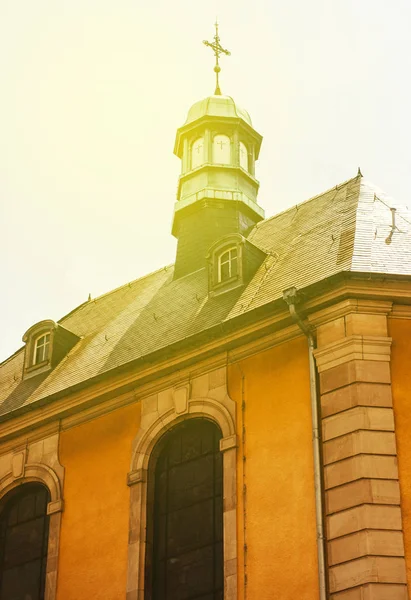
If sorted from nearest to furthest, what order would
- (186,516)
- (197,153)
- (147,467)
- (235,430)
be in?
(235,430) < (186,516) < (147,467) < (197,153)

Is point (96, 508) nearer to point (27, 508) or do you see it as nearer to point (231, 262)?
point (27, 508)

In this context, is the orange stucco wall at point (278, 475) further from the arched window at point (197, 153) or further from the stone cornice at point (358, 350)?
the arched window at point (197, 153)

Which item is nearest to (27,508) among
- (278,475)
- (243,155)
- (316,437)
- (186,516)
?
(186,516)

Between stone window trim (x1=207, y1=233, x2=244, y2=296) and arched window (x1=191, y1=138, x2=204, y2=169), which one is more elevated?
arched window (x1=191, y1=138, x2=204, y2=169)

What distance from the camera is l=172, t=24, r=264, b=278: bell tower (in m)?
24.0

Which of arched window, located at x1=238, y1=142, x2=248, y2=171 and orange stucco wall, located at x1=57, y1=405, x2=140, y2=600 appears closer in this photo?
orange stucco wall, located at x1=57, y1=405, x2=140, y2=600

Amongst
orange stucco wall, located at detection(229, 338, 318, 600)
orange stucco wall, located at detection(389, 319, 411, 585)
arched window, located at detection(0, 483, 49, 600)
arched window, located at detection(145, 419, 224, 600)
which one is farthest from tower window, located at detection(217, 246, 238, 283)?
arched window, located at detection(0, 483, 49, 600)

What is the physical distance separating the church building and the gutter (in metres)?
0.03

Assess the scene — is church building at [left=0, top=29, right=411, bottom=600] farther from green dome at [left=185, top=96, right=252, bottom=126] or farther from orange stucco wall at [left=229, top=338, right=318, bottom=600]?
green dome at [left=185, top=96, right=252, bottom=126]

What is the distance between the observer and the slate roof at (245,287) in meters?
18.0

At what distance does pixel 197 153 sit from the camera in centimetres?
2630

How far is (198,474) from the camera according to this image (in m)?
17.7

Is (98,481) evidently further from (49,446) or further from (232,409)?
(232,409)

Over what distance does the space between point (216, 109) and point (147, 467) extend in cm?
1095
